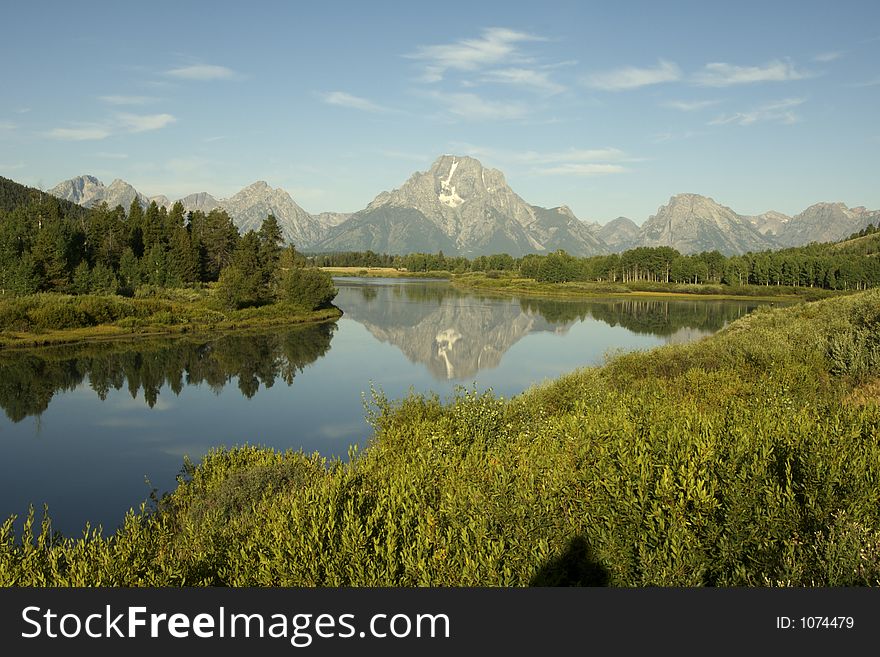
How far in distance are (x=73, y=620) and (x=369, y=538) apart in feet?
16.3

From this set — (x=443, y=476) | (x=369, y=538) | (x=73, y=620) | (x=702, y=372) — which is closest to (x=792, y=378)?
(x=702, y=372)

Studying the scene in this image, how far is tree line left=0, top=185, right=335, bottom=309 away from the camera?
8925cm

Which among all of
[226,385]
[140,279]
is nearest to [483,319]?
[226,385]

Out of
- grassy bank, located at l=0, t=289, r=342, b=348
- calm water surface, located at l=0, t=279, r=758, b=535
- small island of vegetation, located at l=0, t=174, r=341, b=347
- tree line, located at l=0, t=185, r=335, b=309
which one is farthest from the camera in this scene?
tree line, located at l=0, t=185, r=335, b=309

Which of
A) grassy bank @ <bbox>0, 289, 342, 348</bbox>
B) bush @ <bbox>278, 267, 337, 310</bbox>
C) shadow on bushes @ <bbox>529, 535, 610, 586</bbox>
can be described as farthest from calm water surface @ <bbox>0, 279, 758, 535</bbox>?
shadow on bushes @ <bbox>529, 535, 610, 586</bbox>

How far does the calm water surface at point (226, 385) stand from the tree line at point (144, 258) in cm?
1492

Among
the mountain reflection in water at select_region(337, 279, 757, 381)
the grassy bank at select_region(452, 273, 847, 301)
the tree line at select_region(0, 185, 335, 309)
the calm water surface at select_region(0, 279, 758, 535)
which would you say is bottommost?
the calm water surface at select_region(0, 279, 758, 535)

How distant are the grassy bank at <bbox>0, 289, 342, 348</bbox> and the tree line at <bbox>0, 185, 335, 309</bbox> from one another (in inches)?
214

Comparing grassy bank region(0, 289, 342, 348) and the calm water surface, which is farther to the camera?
grassy bank region(0, 289, 342, 348)

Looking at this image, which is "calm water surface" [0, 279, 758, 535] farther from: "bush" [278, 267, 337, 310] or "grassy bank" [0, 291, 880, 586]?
"grassy bank" [0, 291, 880, 586]

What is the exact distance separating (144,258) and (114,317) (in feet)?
108

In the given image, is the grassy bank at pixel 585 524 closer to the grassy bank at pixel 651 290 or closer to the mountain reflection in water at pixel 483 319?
the mountain reflection in water at pixel 483 319

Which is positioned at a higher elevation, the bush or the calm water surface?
the bush

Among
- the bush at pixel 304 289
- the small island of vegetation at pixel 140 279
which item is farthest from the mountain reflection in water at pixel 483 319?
the small island of vegetation at pixel 140 279
